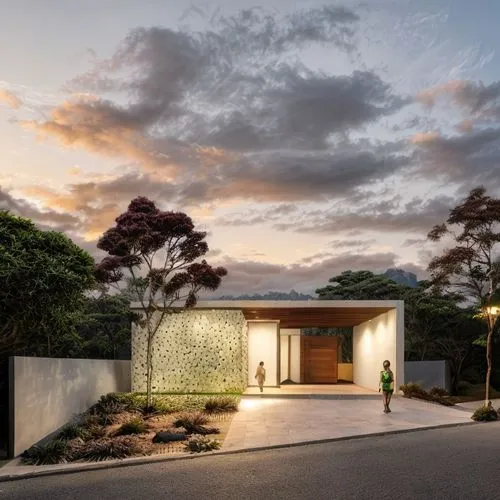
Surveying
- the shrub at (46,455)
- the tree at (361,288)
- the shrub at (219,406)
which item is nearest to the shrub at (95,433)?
the shrub at (46,455)

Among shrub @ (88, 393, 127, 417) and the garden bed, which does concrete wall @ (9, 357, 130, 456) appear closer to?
shrub @ (88, 393, 127, 417)

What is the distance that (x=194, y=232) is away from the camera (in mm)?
20094

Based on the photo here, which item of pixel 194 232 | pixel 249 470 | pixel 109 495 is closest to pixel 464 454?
pixel 249 470

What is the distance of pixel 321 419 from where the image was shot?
56.4 feet

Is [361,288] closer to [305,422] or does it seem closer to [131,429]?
[305,422]

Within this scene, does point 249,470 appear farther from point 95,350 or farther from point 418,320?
point 418,320

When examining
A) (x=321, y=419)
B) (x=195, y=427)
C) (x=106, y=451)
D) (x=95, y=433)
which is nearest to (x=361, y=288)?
(x=321, y=419)

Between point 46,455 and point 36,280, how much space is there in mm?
3990

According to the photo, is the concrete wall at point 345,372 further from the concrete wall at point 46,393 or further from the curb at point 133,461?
the curb at point 133,461

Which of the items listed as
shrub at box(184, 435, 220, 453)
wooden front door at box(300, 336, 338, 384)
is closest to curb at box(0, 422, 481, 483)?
shrub at box(184, 435, 220, 453)

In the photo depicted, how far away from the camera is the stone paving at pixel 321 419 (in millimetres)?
14242

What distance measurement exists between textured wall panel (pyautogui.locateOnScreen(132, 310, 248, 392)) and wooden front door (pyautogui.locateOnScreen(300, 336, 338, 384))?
9195 mm

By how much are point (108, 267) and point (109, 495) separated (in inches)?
434

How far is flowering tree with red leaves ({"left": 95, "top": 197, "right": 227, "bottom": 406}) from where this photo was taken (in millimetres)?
19391
